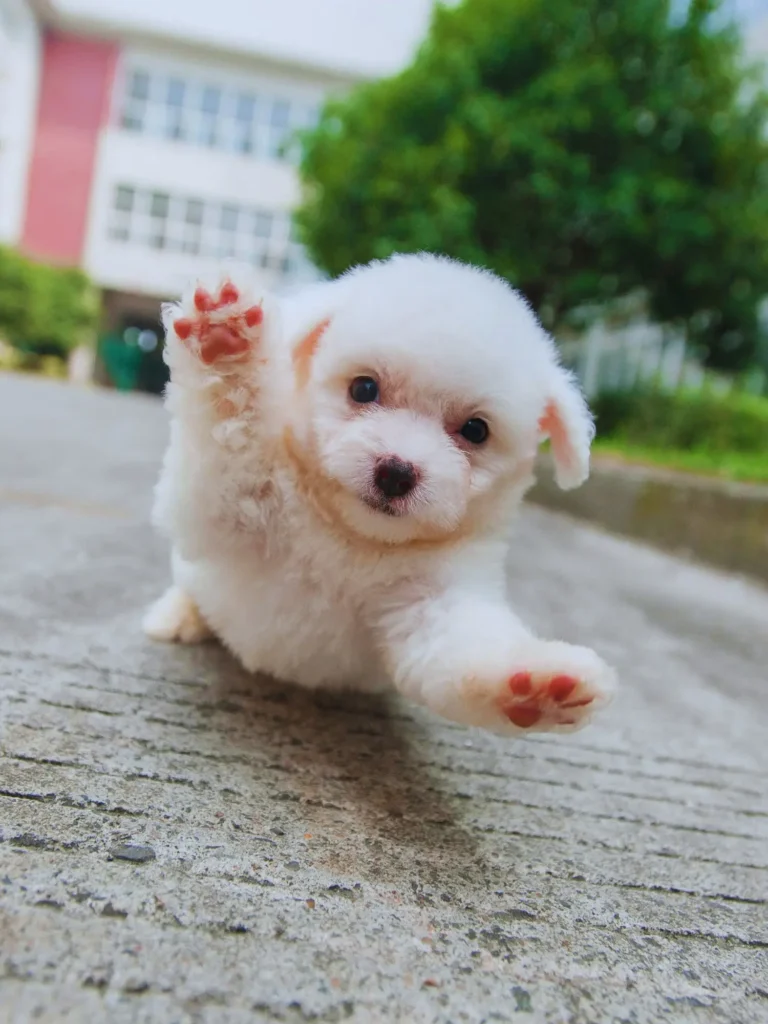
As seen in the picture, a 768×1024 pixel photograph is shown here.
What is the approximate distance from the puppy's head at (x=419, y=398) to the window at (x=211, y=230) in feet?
61.1

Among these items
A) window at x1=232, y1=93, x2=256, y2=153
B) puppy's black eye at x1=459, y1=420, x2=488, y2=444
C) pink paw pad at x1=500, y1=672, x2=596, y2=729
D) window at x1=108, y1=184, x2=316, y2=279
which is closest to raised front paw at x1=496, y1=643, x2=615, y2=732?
pink paw pad at x1=500, y1=672, x2=596, y2=729

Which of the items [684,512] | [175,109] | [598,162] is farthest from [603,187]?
[175,109]

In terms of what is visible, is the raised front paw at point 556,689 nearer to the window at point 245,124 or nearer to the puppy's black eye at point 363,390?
the puppy's black eye at point 363,390

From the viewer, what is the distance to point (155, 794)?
99 centimetres

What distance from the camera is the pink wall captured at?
19297 mm

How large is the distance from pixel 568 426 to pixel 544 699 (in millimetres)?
496

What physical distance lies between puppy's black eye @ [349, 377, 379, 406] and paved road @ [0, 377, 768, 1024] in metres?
0.52

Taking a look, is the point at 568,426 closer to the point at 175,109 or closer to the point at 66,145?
the point at 175,109

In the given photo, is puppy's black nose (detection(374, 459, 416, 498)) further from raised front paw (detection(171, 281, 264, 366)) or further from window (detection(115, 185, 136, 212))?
window (detection(115, 185, 136, 212))

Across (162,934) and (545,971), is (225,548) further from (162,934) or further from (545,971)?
(545,971)

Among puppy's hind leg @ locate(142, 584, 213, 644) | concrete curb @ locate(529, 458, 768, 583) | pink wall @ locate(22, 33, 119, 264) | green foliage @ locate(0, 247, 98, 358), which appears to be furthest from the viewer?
pink wall @ locate(22, 33, 119, 264)

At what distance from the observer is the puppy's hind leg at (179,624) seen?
154 centimetres

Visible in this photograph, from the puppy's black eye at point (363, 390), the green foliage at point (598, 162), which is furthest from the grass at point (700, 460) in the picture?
the puppy's black eye at point (363, 390)

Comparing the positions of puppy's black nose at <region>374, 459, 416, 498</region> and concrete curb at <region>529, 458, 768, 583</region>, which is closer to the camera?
puppy's black nose at <region>374, 459, 416, 498</region>
